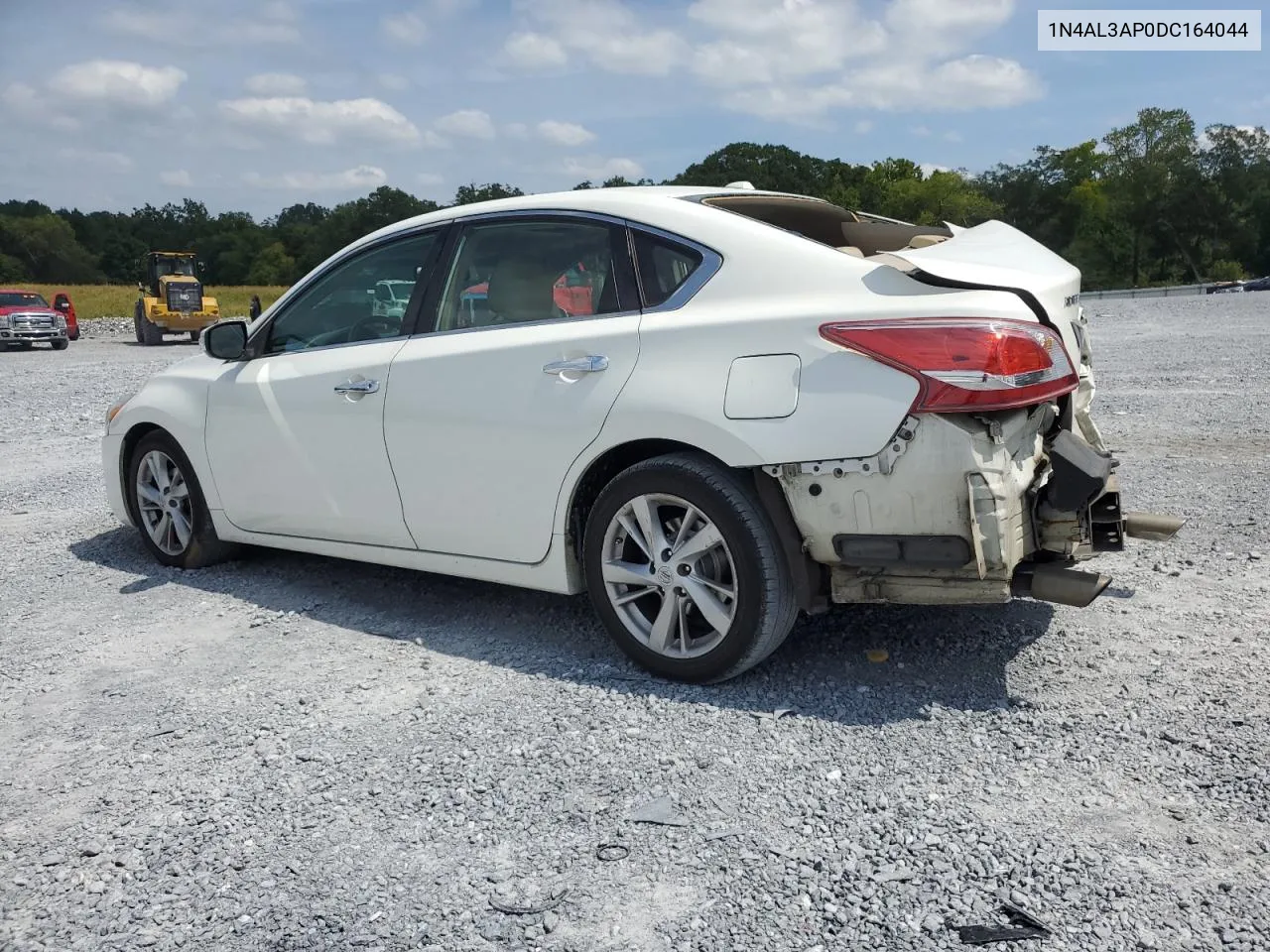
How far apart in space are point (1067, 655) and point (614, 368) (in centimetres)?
201

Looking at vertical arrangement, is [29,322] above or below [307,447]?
above

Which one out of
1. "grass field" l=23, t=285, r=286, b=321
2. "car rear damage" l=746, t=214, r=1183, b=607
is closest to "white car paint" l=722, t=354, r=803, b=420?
"car rear damage" l=746, t=214, r=1183, b=607

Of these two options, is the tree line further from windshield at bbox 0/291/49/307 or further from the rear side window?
the rear side window

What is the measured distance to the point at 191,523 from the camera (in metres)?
5.70

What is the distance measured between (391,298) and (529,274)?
0.80m

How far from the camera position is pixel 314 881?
2.76 m

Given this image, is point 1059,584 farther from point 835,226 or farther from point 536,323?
point 536,323

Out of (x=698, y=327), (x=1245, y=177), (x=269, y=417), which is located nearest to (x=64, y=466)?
(x=269, y=417)

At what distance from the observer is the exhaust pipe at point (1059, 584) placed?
3.54m

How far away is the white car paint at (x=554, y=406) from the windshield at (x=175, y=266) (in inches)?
1244

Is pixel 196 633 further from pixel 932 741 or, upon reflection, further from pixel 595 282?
pixel 932 741

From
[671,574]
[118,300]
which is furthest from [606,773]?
[118,300]

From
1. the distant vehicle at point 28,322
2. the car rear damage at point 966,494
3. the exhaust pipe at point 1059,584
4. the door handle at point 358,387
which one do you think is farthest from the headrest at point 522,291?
the distant vehicle at point 28,322

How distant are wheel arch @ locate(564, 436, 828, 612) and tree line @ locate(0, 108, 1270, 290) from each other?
60.1 meters
